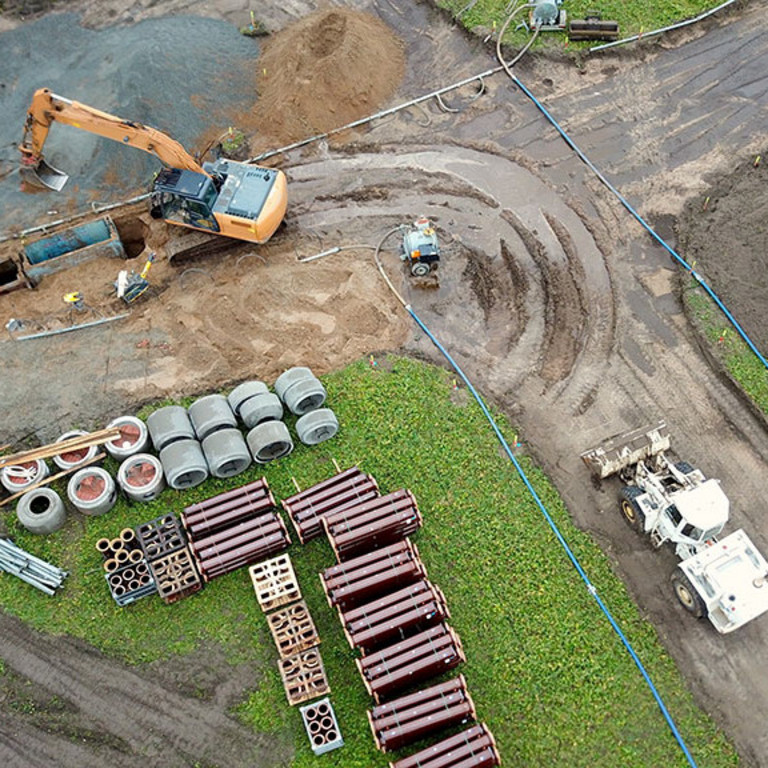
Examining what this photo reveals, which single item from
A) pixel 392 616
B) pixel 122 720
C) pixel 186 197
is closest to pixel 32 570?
pixel 122 720

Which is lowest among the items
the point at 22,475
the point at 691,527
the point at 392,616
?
the point at 22,475

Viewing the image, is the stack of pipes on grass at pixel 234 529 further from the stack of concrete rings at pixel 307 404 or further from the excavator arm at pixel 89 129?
the excavator arm at pixel 89 129

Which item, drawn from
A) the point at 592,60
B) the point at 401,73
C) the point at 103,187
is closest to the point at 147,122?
the point at 103,187

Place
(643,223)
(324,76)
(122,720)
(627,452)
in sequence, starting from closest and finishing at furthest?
A: (122,720), (627,452), (643,223), (324,76)

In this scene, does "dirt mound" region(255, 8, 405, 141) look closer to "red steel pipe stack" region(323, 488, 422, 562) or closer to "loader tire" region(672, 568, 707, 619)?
"red steel pipe stack" region(323, 488, 422, 562)

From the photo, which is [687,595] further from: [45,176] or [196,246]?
[45,176]

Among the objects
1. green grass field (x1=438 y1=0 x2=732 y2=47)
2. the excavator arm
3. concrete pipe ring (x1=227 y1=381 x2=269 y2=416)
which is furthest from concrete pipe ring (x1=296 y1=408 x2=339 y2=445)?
green grass field (x1=438 y1=0 x2=732 y2=47)

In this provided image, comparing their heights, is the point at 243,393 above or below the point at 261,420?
above

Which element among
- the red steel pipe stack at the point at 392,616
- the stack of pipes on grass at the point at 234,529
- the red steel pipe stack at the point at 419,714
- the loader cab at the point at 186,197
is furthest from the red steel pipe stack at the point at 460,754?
the loader cab at the point at 186,197
